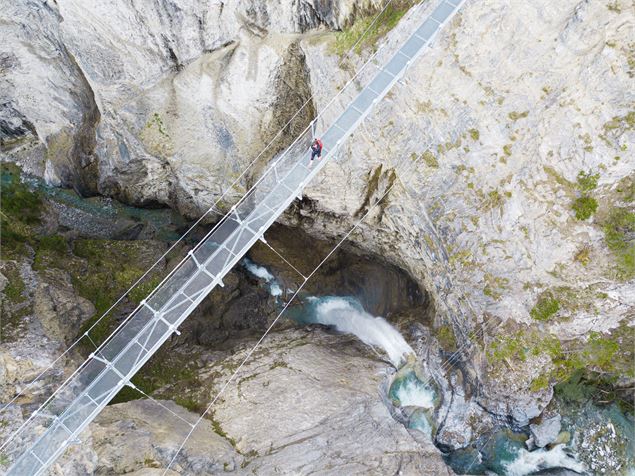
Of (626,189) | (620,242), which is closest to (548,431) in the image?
(620,242)

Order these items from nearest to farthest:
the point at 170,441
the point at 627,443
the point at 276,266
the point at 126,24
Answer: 1. the point at 170,441
2. the point at 627,443
3. the point at 126,24
4. the point at 276,266

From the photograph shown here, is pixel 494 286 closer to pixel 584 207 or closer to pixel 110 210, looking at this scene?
pixel 584 207

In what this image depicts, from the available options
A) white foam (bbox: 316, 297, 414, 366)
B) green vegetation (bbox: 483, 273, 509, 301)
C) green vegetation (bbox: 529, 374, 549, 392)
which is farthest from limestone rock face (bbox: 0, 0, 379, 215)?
green vegetation (bbox: 529, 374, 549, 392)

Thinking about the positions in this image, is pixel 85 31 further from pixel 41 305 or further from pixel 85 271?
pixel 41 305

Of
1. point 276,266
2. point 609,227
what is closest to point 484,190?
point 609,227

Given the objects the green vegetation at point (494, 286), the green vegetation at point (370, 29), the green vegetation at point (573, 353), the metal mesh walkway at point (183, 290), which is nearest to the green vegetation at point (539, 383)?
the green vegetation at point (573, 353)
